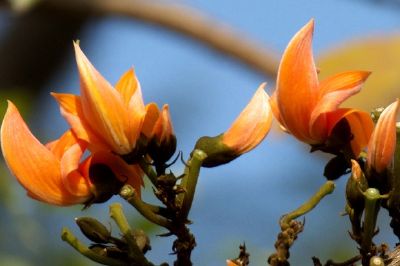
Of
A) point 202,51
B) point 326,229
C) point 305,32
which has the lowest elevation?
point 326,229

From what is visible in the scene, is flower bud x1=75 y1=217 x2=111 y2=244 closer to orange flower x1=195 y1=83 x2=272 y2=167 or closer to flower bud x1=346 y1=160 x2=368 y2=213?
orange flower x1=195 y1=83 x2=272 y2=167

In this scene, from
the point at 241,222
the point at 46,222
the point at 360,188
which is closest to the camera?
the point at 360,188

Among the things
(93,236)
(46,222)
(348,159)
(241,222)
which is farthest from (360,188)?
(241,222)

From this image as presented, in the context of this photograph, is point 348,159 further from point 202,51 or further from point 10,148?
point 202,51

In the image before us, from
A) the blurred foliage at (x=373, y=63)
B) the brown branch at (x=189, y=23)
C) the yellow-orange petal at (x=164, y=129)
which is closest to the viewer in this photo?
the yellow-orange petal at (x=164, y=129)

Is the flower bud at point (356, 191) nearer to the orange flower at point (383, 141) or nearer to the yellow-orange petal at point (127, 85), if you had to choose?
the orange flower at point (383, 141)

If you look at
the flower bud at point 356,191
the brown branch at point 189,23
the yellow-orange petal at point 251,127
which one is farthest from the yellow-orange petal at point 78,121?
the brown branch at point 189,23
